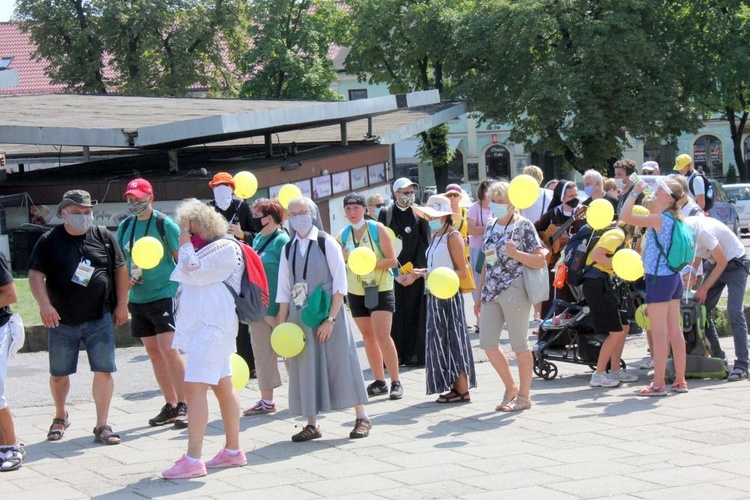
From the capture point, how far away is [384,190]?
2756cm

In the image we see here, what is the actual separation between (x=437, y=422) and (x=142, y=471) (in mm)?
2353

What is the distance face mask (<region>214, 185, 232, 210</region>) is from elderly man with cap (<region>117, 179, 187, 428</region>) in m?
1.37

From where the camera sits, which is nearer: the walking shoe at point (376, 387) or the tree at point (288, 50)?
the walking shoe at point (376, 387)

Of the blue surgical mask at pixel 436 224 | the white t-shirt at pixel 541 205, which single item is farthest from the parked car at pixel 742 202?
the blue surgical mask at pixel 436 224

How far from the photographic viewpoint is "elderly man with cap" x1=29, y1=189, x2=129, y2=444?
7613 millimetres

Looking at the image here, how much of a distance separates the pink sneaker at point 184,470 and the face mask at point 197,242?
4.39 feet

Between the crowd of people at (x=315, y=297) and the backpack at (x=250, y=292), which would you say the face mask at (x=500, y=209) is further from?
the backpack at (x=250, y=292)

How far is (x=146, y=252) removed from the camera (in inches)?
299

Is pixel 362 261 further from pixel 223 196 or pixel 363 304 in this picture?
pixel 223 196

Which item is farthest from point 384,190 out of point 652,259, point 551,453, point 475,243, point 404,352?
point 551,453

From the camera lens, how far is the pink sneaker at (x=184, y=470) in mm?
6590

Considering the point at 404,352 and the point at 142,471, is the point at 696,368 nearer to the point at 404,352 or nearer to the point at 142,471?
the point at 404,352

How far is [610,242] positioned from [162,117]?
11748 mm

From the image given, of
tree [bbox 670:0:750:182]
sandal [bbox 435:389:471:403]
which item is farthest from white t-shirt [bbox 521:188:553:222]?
tree [bbox 670:0:750:182]
